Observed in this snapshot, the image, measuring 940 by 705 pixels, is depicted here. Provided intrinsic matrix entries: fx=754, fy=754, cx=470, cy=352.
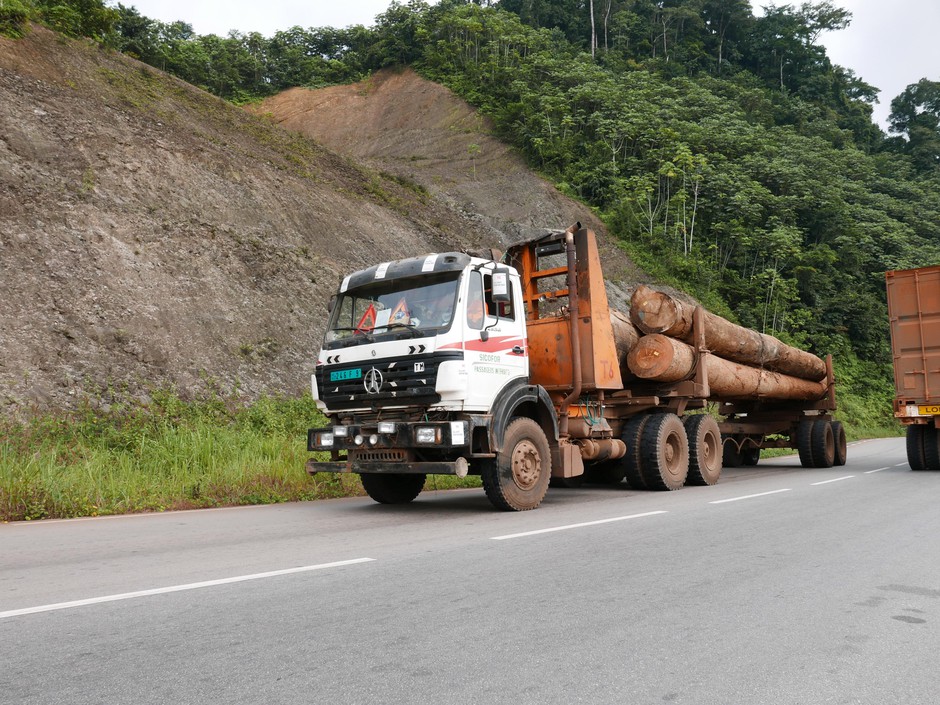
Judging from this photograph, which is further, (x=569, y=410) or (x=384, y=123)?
(x=384, y=123)

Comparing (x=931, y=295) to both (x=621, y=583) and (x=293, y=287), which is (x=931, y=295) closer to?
(x=621, y=583)

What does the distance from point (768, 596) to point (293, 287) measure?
1678 centimetres

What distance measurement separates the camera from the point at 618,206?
3616cm

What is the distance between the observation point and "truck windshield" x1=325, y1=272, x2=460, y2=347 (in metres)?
8.56

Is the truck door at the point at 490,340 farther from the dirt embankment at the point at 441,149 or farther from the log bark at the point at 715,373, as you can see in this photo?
the dirt embankment at the point at 441,149

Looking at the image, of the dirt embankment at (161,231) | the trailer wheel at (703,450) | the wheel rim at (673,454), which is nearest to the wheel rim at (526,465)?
the wheel rim at (673,454)

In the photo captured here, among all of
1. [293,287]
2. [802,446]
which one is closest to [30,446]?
[293,287]

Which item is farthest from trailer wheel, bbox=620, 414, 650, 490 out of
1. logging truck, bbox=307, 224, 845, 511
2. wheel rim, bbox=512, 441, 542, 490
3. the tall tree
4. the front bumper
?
the tall tree

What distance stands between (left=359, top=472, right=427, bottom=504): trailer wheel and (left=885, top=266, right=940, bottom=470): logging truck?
9.84 m

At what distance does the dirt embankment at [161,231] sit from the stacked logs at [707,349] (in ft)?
27.8

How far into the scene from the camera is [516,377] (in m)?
9.16

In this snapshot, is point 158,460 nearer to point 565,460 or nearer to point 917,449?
point 565,460

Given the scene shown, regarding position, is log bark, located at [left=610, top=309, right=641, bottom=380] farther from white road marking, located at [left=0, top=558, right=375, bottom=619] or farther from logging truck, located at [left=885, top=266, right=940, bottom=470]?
white road marking, located at [left=0, top=558, right=375, bottom=619]

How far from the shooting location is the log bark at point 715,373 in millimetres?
11656
